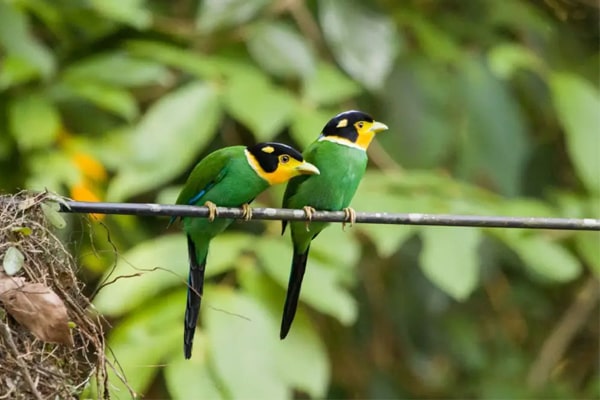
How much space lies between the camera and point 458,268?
3064mm

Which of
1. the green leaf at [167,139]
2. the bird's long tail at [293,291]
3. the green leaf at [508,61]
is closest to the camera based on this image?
the bird's long tail at [293,291]

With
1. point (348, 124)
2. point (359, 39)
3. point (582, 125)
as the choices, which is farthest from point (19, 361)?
point (582, 125)

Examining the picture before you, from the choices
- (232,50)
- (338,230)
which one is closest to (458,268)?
(338,230)

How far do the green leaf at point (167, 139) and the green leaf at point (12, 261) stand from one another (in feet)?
3.97

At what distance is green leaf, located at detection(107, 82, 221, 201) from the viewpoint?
3.15 m

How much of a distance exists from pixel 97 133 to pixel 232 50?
477mm

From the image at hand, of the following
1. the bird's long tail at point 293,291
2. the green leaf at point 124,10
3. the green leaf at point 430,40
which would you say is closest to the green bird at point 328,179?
the bird's long tail at point 293,291

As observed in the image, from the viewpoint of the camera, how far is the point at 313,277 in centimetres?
300

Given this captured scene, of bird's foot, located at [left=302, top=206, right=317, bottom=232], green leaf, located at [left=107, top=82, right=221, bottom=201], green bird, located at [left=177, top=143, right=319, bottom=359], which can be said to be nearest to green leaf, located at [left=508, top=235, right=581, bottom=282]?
green leaf, located at [left=107, top=82, right=221, bottom=201]

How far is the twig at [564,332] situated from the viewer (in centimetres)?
430

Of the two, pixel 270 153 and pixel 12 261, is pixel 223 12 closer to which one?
pixel 270 153

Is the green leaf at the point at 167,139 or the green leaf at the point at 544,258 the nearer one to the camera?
the green leaf at the point at 167,139

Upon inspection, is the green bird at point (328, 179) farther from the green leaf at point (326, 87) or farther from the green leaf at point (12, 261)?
the green leaf at point (326, 87)

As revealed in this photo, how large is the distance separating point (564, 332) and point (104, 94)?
6.49 feet
